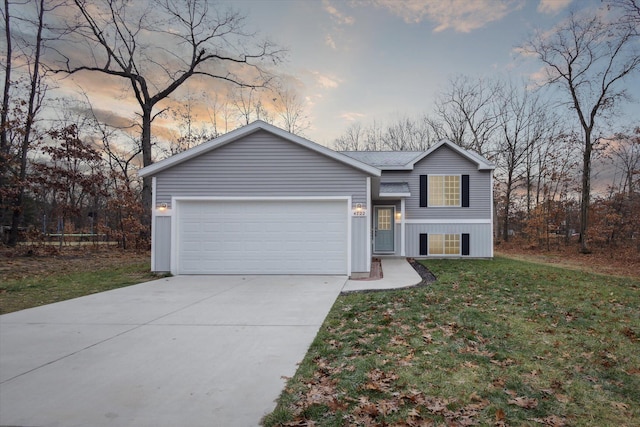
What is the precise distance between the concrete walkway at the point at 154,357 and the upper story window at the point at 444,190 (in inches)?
→ 404

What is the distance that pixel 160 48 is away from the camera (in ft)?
65.0


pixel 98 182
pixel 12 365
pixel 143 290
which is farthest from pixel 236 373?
pixel 98 182

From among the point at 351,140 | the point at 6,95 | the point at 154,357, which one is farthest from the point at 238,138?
the point at 351,140

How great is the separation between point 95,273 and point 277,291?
6.81 metres

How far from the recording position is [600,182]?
2470 cm

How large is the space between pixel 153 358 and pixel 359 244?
7.00m

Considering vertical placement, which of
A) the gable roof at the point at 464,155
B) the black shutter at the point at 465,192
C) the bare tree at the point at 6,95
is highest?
the bare tree at the point at 6,95

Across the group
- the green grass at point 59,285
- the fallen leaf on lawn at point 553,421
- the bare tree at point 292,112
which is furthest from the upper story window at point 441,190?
the fallen leaf on lawn at point 553,421

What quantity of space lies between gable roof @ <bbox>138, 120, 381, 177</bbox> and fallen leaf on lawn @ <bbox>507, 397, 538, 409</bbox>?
7622mm

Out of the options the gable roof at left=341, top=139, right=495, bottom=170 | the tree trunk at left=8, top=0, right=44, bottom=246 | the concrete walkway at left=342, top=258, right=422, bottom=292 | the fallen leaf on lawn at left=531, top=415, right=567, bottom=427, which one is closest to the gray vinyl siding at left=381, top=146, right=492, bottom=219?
the gable roof at left=341, top=139, right=495, bottom=170

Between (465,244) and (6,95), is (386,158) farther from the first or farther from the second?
(6,95)

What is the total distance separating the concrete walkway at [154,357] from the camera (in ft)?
9.41

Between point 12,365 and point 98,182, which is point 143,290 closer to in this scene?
point 12,365

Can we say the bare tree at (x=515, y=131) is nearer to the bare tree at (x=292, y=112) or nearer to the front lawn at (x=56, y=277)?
the bare tree at (x=292, y=112)
